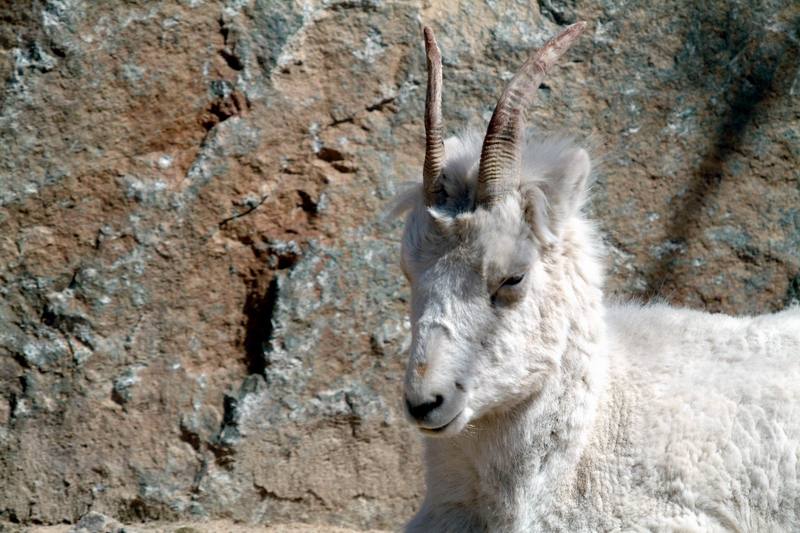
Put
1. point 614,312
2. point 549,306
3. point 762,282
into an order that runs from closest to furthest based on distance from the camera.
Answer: point 549,306, point 614,312, point 762,282

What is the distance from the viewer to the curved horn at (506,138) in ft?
14.4

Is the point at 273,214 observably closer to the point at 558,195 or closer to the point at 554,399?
the point at 558,195

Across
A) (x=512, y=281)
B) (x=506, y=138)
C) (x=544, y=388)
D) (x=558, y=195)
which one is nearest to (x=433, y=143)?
(x=506, y=138)

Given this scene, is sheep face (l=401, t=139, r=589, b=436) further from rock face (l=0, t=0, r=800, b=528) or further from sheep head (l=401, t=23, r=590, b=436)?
rock face (l=0, t=0, r=800, b=528)

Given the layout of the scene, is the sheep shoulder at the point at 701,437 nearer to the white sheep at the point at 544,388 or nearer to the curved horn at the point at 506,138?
the white sheep at the point at 544,388

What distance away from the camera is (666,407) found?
4703 mm

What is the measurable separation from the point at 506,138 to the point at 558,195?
1.15ft

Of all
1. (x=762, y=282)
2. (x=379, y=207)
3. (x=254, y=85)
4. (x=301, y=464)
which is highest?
(x=254, y=85)

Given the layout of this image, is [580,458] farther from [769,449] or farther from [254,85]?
[254,85]

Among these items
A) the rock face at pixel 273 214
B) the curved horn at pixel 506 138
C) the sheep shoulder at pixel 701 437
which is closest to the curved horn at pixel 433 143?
the curved horn at pixel 506 138

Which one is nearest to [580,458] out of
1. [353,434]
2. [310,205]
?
[353,434]

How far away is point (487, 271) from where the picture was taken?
14.2 ft

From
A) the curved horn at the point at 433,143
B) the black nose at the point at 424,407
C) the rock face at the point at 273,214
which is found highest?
the curved horn at the point at 433,143

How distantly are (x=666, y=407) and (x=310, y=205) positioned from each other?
2.45 m
